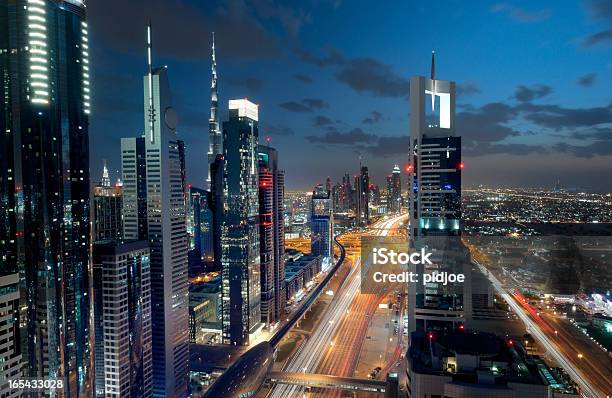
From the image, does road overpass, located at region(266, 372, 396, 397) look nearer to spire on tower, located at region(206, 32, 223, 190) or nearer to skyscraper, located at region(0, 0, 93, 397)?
skyscraper, located at region(0, 0, 93, 397)

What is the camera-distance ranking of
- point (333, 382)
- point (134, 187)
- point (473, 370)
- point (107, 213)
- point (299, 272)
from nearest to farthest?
point (473, 370)
point (333, 382)
point (134, 187)
point (107, 213)
point (299, 272)

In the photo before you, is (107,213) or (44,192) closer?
(44,192)

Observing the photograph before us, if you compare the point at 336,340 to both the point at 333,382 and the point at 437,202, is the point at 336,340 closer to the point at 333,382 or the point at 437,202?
the point at 333,382

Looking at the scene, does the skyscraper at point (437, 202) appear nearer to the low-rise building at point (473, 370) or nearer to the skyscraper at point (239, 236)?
the low-rise building at point (473, 370)

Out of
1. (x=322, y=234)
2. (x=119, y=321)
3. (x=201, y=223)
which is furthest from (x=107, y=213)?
(x=322, y=234)

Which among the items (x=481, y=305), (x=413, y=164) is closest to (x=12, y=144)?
(x=413, y=164)

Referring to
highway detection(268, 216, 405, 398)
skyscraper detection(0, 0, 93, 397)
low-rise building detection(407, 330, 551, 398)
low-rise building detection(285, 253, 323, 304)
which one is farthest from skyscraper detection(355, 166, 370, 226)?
low-rise building detection(407, 330, 551, 398)

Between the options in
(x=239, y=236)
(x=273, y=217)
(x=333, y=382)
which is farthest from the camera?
(x=273, y=217)

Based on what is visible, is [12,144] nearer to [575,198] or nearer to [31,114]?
[31,114]
